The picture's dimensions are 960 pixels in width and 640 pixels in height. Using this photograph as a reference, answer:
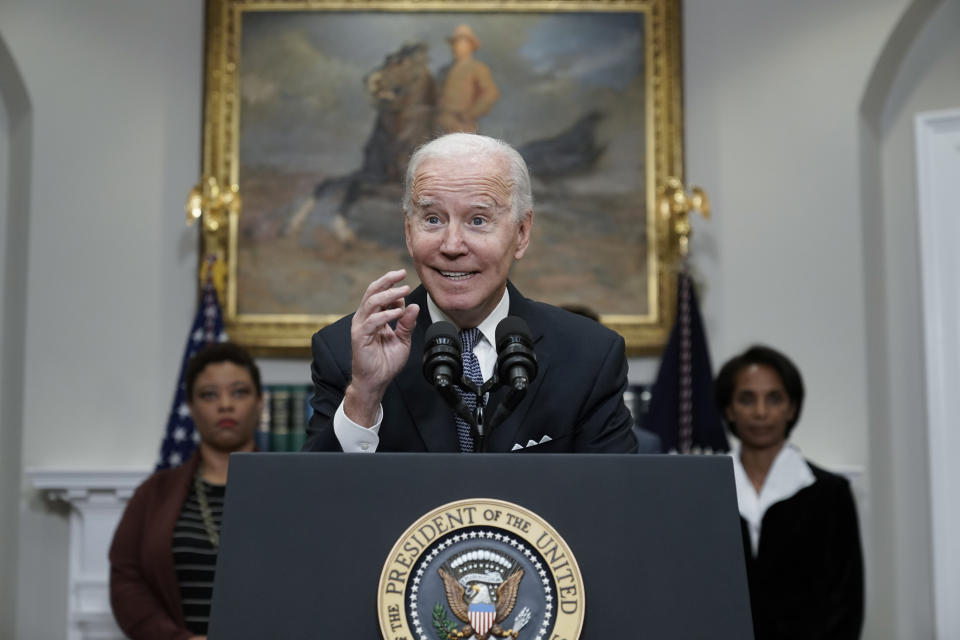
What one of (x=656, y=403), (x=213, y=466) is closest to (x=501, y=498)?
(x=213, y=466)

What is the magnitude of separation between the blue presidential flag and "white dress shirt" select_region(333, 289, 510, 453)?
393 cm

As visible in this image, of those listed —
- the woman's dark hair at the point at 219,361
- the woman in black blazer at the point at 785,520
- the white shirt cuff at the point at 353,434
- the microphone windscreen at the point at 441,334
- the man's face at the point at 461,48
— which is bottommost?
the woman in black blazer at the point at 785,520

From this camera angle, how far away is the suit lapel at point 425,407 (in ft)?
7.18

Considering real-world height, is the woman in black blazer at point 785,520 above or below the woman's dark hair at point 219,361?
below

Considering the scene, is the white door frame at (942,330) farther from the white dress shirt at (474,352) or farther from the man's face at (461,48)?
the white dress shirt at (474,352)

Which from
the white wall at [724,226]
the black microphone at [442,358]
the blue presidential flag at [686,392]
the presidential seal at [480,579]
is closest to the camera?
the presidential seal at [480,579]

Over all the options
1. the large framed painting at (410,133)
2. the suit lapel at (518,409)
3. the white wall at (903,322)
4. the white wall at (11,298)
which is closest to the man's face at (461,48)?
the large framed painting at (410,133)

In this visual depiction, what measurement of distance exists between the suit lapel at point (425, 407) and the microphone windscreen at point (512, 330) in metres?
0.23

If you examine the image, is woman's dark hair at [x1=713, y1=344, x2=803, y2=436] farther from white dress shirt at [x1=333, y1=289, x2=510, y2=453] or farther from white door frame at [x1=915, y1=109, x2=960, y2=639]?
white dress shirt at [x1=333, y1=289, x2=510, y2=453]

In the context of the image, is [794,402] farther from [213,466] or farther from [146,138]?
[146,138]

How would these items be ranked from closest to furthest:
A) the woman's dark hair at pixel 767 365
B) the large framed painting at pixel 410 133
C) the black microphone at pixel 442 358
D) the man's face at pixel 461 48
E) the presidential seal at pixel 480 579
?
the presidential seal at pixel 480 579, the black microphone at pixel 442 358, the woman's dark hair at pixel 767 365, the large framed painting at pixel 410 133, the man's face at pixel 461 48

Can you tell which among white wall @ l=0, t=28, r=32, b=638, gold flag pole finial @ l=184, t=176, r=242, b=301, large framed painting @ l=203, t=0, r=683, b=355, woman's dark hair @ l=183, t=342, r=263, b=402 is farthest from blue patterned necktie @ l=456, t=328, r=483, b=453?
white wall @ l=0, t=28, r=32, b=638

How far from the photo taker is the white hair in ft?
7.42

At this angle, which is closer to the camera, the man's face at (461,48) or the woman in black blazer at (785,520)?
the woman in black blazer at (785,520)
